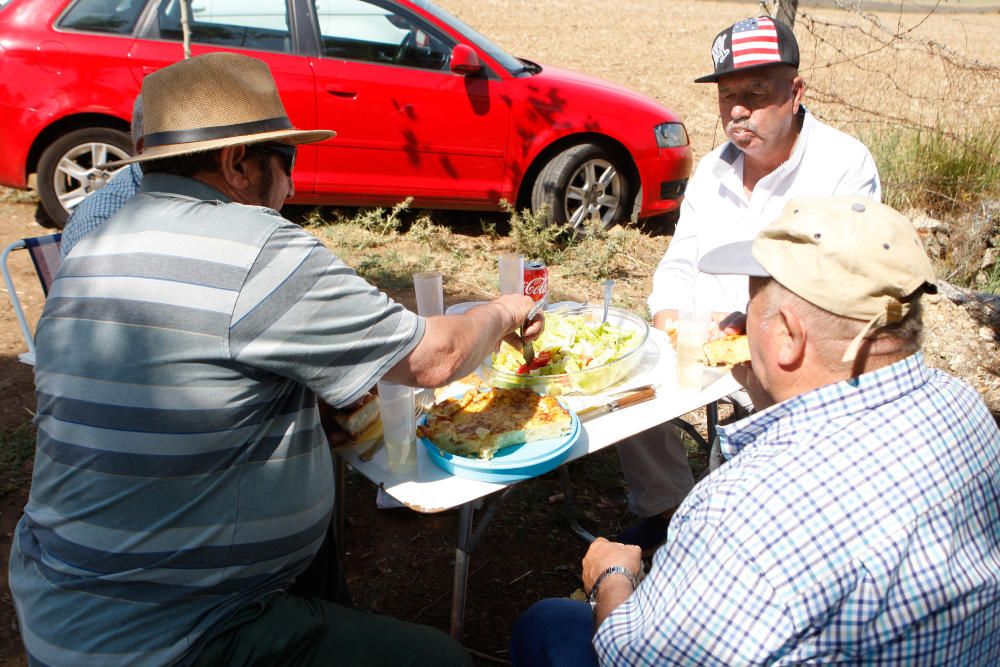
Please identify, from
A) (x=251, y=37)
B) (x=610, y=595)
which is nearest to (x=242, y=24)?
(x=251, y=37)

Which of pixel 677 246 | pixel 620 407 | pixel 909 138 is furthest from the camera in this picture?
pixel 909 138

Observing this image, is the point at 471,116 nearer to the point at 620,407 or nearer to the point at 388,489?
the point at 620,407

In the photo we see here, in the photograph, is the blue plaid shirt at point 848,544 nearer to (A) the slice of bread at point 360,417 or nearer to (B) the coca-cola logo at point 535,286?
(A) the slice of bread at point 360,417

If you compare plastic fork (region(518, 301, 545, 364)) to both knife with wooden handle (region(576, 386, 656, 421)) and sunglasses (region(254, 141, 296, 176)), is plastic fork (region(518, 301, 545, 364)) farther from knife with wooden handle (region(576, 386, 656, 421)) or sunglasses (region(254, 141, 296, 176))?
sunglasses (region(254, 141, 296, 176))

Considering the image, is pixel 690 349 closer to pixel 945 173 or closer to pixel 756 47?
pixel 756 47

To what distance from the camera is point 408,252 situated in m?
6.20

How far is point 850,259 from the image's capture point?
1.37 meters

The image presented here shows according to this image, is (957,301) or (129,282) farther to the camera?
(957,301)

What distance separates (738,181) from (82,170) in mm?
4814

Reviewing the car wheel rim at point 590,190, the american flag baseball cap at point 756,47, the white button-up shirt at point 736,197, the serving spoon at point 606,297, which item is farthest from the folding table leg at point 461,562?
the car wheel rim at point 590,190

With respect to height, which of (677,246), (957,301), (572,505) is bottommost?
(572,505)

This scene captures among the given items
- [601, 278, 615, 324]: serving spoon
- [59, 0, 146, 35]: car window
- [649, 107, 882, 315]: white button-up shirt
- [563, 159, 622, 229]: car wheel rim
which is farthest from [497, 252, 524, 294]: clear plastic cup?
[59, 0, 146, 35]: car window

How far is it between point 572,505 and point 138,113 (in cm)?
225

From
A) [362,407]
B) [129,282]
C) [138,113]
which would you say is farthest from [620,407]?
[138,113]
